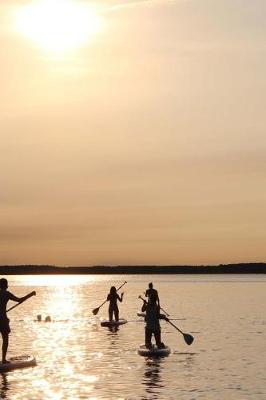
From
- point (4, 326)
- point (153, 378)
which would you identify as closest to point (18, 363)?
point (4, 326)

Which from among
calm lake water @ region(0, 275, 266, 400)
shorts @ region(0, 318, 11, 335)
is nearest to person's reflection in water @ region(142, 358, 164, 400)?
calm lake water @ region(0, 275, 266, 400)

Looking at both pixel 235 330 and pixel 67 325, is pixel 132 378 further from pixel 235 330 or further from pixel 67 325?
pixel 67 325

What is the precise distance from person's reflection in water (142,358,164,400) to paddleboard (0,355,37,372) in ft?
13.0

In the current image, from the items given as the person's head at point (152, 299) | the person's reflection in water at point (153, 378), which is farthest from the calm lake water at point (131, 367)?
the person's head at point (152, 299)

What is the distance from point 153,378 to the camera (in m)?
27.7

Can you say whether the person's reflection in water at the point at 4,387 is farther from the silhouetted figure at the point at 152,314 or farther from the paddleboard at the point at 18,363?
the silhouetted figure at the point at 152,314

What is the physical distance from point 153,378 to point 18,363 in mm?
4671

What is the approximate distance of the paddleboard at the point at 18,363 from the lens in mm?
28302

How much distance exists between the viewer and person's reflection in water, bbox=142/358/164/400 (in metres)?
24.9

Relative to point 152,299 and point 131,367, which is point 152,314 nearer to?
point 152,299

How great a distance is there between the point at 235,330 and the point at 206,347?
12217mm

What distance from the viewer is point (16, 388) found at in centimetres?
2542

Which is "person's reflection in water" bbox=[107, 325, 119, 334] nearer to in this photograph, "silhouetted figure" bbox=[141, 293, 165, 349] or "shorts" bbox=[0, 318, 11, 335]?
"silhouetted figure" bbox=[141, 293, 165, 349]

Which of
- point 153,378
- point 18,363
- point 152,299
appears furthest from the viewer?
point 152,299
